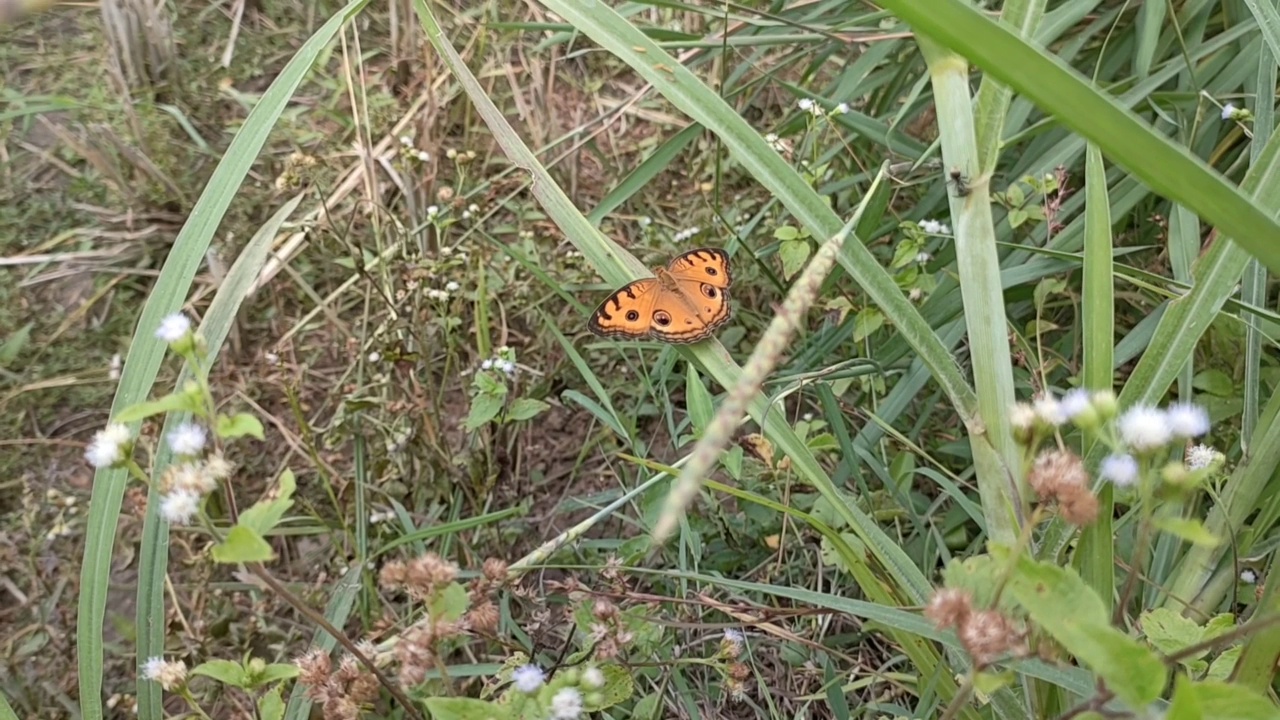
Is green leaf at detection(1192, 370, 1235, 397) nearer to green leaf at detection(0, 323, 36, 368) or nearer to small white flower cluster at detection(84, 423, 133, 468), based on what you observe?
small white flower cluster at detection(84, 423, 133, 468)

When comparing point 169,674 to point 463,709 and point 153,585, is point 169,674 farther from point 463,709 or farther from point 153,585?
point 463,709

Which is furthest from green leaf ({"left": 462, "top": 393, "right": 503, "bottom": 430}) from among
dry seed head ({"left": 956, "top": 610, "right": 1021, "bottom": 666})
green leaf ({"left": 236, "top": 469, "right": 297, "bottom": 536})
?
dry seed head ({"left": 956, "top": 610, "right": 1021, "bottom": 666})

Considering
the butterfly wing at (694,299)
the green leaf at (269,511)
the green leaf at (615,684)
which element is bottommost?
the green leaf at (615,684)

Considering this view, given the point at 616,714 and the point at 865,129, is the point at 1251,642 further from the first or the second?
the point at 865,129

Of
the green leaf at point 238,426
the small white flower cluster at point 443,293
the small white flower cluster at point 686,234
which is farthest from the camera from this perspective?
the small white flower cluster at point 686,234

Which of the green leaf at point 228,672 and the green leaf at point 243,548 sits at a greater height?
the green leaf at point 243,548

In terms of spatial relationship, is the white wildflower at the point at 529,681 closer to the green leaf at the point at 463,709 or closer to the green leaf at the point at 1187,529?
the green leaf at the point at 463,709

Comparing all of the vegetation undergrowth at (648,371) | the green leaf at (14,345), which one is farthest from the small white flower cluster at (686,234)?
the green leaf at (14,345)
